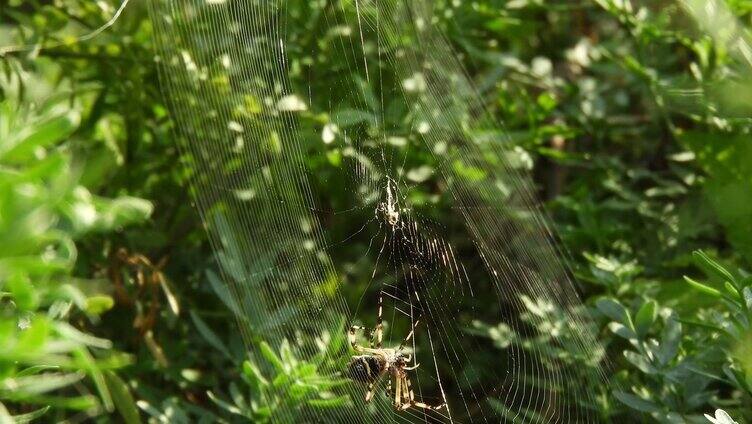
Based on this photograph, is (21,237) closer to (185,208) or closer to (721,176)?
(185,208)

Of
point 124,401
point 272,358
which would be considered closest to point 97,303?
point 124,401

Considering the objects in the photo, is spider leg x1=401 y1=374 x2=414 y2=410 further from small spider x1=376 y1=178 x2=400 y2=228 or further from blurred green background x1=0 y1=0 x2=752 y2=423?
small spider x1=376 y1=178 x2=400 y2=228

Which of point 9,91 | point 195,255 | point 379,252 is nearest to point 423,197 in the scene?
point 379,252

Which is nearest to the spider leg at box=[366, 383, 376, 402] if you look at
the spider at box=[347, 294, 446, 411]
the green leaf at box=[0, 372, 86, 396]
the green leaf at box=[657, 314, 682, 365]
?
the spider at box=[347, 294, 446, 411]

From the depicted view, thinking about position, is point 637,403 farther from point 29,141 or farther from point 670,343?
point 29,141

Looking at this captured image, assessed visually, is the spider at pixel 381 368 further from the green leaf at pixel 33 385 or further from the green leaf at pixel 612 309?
the green leaf at pixel 33 385

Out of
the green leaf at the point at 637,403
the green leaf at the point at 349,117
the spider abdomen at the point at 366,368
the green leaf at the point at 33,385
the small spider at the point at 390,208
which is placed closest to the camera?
the green leaf at the point at 33,385

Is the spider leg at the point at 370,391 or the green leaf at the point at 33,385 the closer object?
the green leaf at the point at 33,385

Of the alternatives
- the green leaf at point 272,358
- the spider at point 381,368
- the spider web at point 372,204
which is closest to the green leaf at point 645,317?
the spider web at point 372,204
